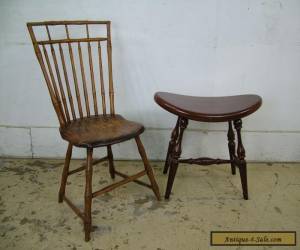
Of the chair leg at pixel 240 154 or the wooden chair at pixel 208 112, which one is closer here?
the wooden chair at pixel 208 112

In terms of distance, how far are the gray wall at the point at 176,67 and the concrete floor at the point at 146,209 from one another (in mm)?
207

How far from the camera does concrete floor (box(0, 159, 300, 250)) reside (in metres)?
1.52

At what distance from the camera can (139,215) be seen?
5.59 feet

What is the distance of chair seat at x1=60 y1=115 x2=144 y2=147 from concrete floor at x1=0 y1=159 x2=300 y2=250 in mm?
503

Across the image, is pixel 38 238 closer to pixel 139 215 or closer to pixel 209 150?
pixel 139 215

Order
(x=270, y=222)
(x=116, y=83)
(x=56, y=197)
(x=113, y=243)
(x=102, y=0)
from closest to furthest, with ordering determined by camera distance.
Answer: (x=113, y=243)
(x=270, y=222)
(x=56, y=197)
(x=102, y=0)
(x=116, y=83)

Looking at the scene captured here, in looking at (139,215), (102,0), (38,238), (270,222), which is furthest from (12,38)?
(270,222)

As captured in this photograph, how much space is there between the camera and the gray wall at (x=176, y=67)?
204 cm

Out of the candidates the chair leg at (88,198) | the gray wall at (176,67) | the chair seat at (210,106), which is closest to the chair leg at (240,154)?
the chair seat at (210,106)

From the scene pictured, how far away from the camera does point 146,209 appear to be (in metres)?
1.76

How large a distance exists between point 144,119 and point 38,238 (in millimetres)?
1152

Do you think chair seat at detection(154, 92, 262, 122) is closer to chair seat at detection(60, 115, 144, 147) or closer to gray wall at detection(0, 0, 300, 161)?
chair seat at detection(60, 115, 144, 147)

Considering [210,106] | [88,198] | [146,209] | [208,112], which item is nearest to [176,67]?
[210,106]

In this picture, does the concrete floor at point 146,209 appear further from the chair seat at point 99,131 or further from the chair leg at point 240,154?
the chair seat at point 99,131
